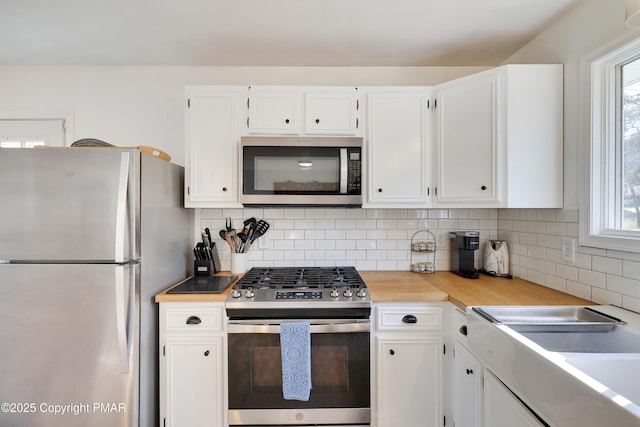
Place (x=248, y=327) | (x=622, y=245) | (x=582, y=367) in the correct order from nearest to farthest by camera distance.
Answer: (x=582, y=367)
(x=622, y=245)
(x=248, y=327)

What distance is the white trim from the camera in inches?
88.7

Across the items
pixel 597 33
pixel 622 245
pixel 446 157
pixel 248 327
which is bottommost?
pixel 248 327

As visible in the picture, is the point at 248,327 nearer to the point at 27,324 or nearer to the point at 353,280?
the point at 353,280

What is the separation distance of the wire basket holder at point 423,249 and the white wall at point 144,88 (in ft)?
4.09

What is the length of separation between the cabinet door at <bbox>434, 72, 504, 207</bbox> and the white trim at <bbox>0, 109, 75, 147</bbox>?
112 inches

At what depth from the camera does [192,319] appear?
1.63 metres

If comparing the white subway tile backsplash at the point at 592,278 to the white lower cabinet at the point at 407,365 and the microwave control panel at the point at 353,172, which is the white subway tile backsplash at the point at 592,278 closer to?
the white lower cabinet at the point at 407,365

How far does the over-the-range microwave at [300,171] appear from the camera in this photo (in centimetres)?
187

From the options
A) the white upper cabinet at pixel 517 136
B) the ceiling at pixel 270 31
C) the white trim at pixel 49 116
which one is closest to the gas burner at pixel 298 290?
the white upper cabinet at pixel 517 136

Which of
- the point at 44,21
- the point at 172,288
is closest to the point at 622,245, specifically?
the point at 172,288

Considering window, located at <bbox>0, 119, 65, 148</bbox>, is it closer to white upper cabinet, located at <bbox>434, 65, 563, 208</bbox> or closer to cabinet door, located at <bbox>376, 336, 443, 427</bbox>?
cabinet door, located at <bbox>376, 336, 443, 427</bbox>

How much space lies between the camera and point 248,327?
5.23ft

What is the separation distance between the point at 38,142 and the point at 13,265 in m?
1.40

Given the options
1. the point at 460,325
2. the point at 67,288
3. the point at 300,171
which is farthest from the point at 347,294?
the point at 67,288
